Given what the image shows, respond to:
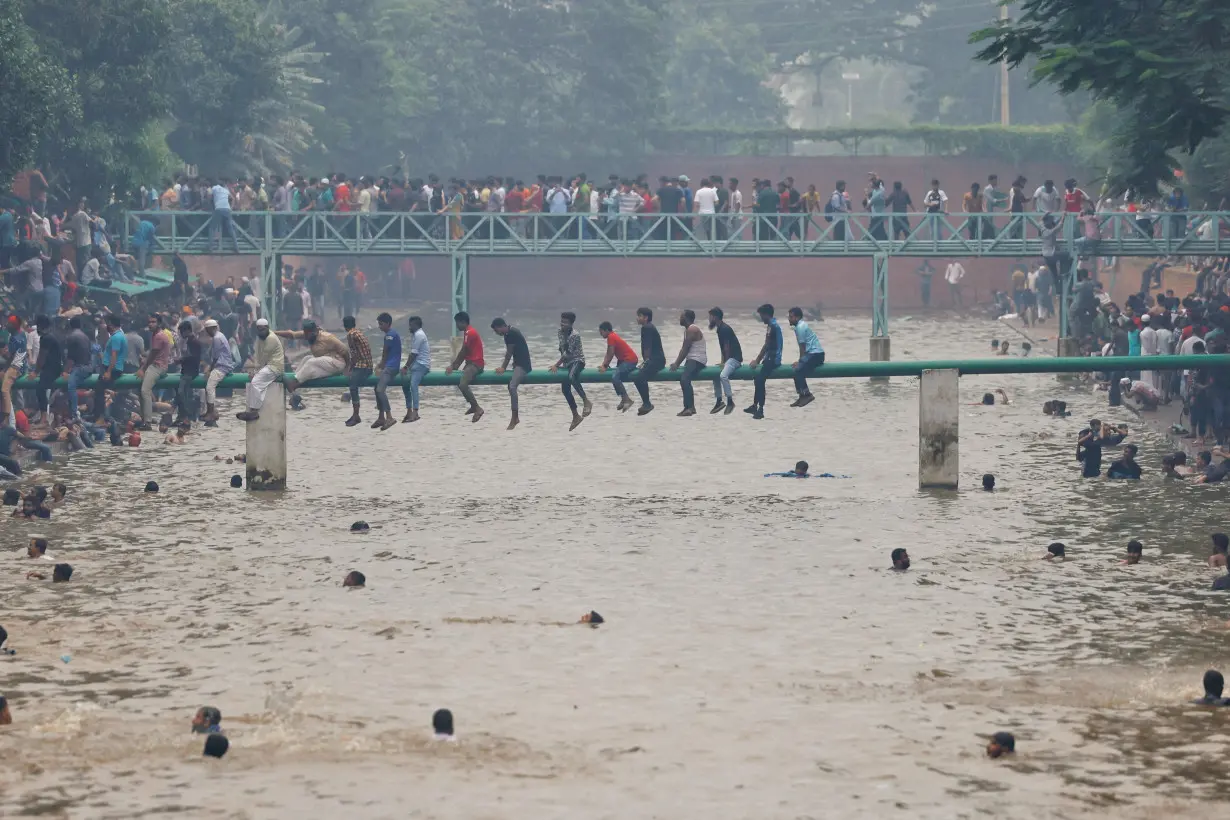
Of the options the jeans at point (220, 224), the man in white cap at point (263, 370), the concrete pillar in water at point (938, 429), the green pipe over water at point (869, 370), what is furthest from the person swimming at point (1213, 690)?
the jeans at point (220, 224)

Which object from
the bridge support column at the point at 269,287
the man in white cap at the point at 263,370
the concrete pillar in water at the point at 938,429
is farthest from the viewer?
the bridge support column at the point at 269,287

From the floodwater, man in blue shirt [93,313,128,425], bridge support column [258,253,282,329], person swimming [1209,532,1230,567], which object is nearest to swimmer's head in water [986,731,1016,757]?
the floodwater

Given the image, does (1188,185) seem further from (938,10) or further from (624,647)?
(938,10)

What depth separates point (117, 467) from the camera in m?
33.2

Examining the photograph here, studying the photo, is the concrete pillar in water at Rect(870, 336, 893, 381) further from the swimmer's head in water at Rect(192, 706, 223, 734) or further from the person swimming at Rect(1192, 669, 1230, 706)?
the swimmer's head in water at Rect(192, 706, 223, 734)

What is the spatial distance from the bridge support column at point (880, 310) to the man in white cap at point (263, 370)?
22.2 metres

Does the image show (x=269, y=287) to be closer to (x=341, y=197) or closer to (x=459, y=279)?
(x=341, y=197)

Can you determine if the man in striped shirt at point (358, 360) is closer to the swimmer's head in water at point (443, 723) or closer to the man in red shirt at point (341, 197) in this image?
the swimmer's head in water at point (443, 723)

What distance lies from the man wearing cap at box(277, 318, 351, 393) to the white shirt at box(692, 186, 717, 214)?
69.4 feet

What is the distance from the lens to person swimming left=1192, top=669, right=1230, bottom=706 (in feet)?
62.2

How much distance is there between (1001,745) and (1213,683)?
8.92 ft

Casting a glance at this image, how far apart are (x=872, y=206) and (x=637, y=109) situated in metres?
30.4

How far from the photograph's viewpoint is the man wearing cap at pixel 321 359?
99.0 feet

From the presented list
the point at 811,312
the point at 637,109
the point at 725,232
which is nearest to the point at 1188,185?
the point at 725,232
